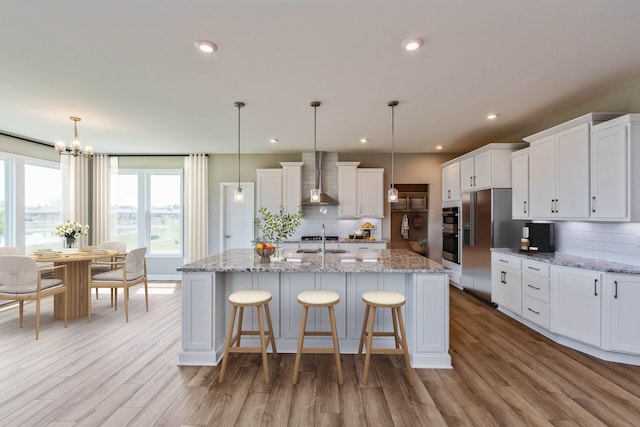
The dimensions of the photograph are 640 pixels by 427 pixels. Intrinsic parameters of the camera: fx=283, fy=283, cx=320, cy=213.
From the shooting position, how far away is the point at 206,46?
2.16 meters

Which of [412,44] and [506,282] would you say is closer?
[412,44]

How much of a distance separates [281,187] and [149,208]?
303cm

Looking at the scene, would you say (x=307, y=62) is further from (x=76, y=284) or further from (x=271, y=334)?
(x=76, y=284)

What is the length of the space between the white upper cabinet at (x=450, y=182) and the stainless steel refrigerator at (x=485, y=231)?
54 cm

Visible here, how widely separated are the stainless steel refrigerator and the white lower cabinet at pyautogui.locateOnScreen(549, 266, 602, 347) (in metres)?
1.15

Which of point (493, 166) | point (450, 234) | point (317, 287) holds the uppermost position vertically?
point (493, 166)

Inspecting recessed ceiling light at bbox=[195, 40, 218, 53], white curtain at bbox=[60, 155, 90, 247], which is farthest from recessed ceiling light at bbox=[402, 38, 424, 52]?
white curtain at bbox=[60, 155, 90, 247]

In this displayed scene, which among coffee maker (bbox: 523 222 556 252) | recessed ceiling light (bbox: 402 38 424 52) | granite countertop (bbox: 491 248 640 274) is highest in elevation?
recessed ceiling light (bbox: 402 38 424 52)

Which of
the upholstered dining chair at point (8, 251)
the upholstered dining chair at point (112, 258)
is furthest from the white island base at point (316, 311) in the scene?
the upholstered dining chair at point (8, 251)

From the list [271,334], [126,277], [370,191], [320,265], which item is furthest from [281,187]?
[271,334]

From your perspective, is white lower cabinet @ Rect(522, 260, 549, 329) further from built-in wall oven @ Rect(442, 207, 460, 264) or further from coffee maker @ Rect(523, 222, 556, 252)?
built-in wall oven @ Rect(442, 207, 460, 264)

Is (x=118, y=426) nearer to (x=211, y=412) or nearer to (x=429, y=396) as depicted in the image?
(x=211, y=412)

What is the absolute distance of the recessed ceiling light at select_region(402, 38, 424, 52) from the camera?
2092 mm

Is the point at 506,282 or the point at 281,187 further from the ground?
the point at 281,187
